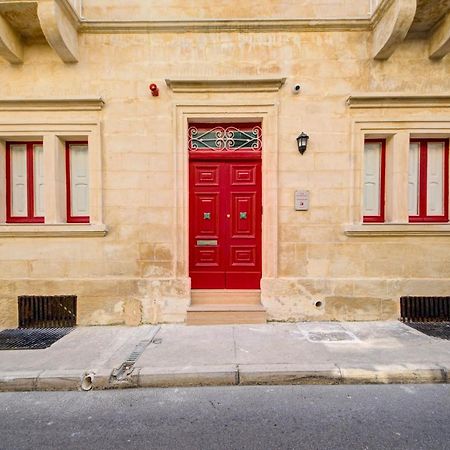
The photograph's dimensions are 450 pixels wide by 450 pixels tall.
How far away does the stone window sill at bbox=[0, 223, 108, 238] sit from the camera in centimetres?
535

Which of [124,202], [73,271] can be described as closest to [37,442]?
[73,271]

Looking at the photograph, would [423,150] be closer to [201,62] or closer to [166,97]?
[201,62]

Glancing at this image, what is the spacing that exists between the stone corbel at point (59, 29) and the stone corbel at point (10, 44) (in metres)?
0.72

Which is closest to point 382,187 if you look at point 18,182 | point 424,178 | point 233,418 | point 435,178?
point 424,178

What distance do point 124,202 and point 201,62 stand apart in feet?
9.75

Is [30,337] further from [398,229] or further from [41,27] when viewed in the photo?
[398,229]

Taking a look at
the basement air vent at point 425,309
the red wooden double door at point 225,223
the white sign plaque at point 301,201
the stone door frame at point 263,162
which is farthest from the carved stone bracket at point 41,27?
the basement air vent at point 425,309

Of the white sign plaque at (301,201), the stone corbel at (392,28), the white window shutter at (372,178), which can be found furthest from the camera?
the white window shutter at (372,178)

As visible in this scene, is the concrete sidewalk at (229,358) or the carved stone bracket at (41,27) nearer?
the concrete sidewalk at (229,358)

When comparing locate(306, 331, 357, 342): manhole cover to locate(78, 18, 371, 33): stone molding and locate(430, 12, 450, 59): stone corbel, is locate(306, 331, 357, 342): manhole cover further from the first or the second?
locate(78, 18, 371, 33): stone molding

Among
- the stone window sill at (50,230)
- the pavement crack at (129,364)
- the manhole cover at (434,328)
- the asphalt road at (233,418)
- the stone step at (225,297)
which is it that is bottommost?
the asphalt road at (233,418)

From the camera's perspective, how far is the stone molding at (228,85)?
5289 mm

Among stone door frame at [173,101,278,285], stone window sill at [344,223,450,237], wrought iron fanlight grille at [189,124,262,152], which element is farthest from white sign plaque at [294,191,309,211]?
wrought iron fanlight grille at [189,124,262,152]

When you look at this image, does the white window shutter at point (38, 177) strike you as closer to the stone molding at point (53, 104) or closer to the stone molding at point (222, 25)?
the stone molding at point (53, 104)
